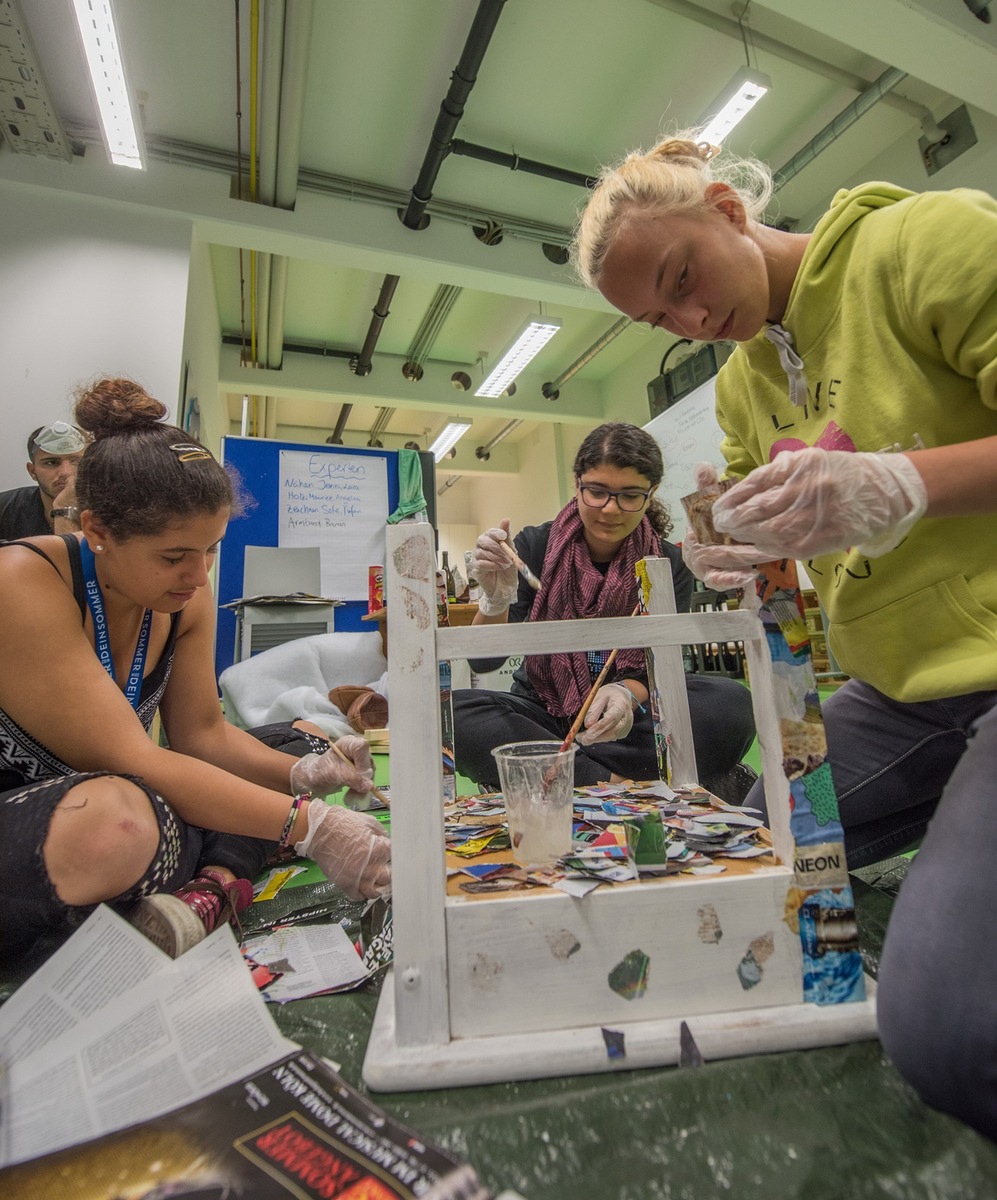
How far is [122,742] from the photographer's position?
85cm

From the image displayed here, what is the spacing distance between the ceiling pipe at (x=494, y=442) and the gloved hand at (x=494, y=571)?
18.4 feet

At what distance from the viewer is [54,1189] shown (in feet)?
1.39

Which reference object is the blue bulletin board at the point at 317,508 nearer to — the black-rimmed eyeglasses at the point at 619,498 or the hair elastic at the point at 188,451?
the black-rimmed eyeglasses at the point at 619,498

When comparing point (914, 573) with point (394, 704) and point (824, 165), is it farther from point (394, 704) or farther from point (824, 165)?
point (824, 165)

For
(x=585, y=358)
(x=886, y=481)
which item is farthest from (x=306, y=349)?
(x=886, y=481)

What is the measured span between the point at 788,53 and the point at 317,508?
3080 millimetres

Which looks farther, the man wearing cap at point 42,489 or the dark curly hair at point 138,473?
the man wearing cap at point 42,489

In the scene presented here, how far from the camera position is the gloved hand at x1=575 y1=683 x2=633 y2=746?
1.19 metres

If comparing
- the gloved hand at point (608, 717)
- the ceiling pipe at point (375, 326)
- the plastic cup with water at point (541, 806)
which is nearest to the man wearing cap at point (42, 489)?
the gloved hand at point (608, 717)

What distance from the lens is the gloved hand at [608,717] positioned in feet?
3.90

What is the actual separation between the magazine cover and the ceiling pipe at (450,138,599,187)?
3.48m

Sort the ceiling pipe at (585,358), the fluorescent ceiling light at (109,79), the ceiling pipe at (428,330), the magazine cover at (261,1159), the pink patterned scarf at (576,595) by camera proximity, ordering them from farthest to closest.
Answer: the ceiling pipe at (585,358), the ceiling pipe at (428,330), the fluorescent ceiling light at (109,79), the pink patterned scarf at (576,595), the magazine cover at (261,1159)

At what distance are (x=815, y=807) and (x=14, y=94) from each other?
143 inches

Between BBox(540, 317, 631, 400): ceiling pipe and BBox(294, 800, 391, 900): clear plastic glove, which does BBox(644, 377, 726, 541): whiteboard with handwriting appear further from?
BBox(294, 800, 391, 900): clear plastic glove
